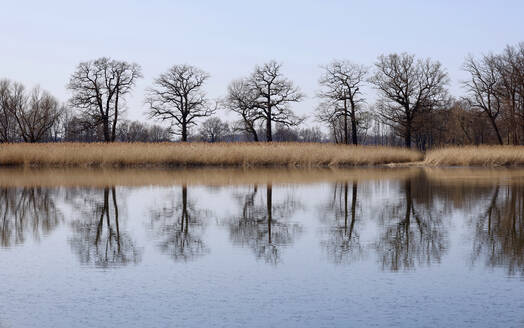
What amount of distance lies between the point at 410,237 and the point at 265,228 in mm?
2339

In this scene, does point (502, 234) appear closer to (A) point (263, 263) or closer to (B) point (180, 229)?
(A) point (263, 263)

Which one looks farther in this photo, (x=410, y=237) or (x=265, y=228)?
(x=265, y=228)

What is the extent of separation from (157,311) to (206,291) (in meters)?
0.74

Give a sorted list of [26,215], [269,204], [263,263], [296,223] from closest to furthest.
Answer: [263,263]
[296,223]
[26,215]
[269,204]

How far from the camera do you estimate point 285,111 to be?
Answer: 194 feet

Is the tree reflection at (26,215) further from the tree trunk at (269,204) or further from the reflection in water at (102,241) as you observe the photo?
the tree trunk at (269,204)

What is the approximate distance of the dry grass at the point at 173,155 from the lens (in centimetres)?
3341

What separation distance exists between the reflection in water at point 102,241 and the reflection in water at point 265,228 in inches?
60.5

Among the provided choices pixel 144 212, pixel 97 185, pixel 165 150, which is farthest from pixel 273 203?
pixel 165 150

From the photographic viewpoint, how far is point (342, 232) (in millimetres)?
9430

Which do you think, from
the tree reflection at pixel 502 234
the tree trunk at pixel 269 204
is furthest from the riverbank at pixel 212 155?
the tree reflection at pixel 502 234

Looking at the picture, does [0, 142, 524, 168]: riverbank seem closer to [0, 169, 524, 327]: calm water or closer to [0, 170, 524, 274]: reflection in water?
[0, 170, 524, 274]: reflection in water

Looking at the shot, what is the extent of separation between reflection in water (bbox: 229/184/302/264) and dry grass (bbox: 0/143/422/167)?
1977cm

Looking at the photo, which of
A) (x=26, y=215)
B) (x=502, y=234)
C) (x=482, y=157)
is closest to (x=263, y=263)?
(x=502, y=234)
